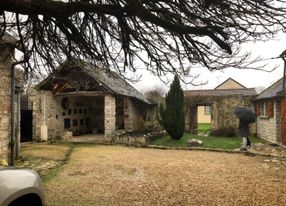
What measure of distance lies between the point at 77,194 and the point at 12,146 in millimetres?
4712

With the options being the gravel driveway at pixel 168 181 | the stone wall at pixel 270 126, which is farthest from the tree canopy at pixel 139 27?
the stone wall at pixel 270 126

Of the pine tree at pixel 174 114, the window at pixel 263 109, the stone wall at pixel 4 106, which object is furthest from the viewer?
the window at pixel 263 109

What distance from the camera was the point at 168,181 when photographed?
9.26 meters

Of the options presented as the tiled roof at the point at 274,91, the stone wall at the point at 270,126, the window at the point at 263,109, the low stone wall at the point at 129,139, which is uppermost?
the tiled roof at the point at 274,91

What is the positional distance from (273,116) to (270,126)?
0.94 meters

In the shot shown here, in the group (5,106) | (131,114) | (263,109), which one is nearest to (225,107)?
(263,109)

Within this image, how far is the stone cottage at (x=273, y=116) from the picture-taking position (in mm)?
17953

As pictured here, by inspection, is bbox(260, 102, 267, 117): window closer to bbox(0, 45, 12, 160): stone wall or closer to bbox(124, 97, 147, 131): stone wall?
bbox(124, 97, 147, 131): stone wall

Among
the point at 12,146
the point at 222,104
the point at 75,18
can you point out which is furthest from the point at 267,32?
the point at 222,104

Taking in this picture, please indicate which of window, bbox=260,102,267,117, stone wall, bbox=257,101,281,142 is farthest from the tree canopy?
window, bbox=260,102,267,117

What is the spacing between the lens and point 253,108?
80.7 feet

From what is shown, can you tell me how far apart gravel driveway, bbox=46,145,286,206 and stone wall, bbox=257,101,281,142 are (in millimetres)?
5745

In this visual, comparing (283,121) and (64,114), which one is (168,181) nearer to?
(283,121)

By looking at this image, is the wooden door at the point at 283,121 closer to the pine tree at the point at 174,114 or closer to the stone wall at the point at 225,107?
the pine tree at the point at 174,114
